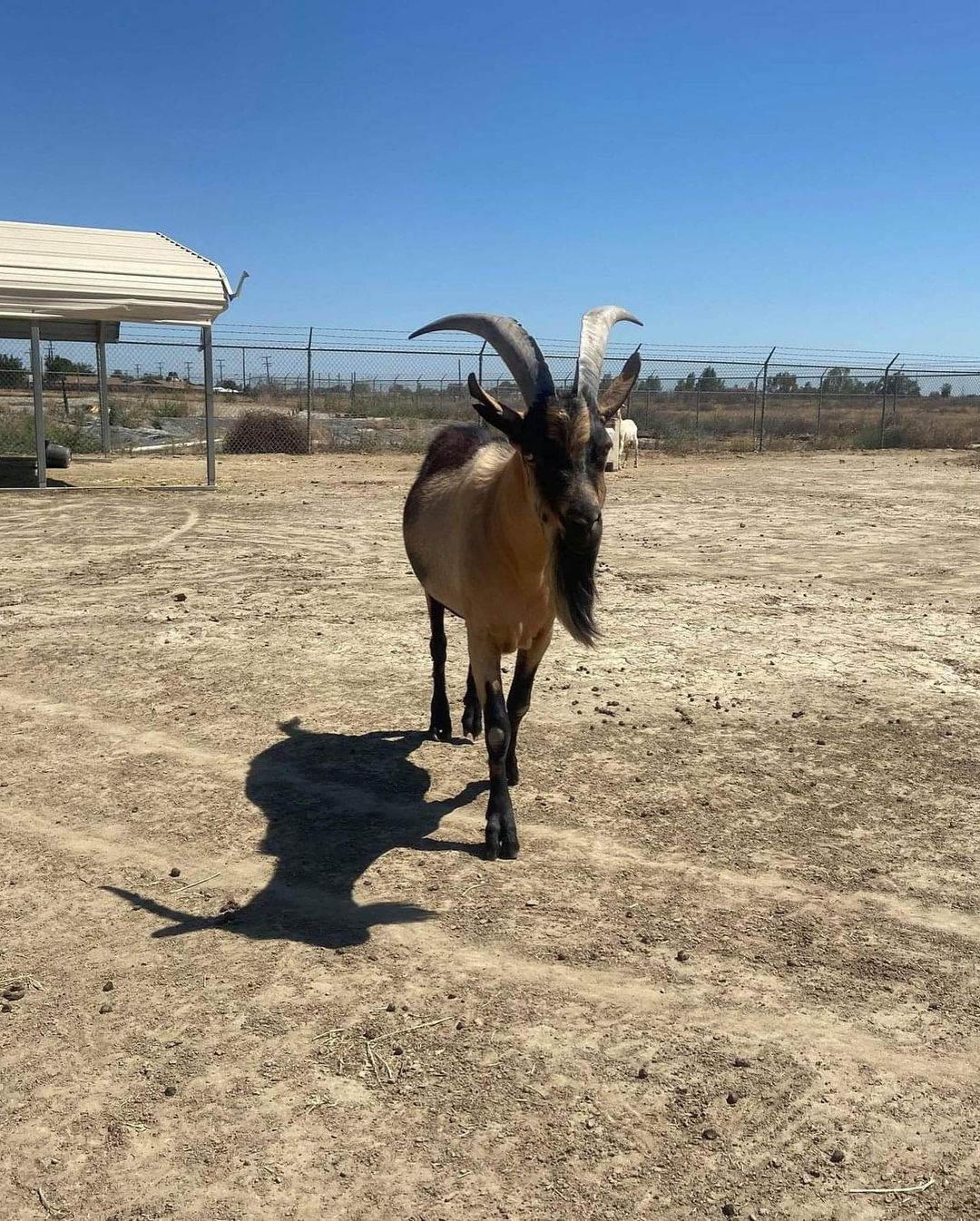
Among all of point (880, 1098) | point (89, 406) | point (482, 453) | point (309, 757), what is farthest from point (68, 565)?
point (89, 406)

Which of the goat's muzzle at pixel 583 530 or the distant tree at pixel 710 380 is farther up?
the distant tree at pixel 710 380

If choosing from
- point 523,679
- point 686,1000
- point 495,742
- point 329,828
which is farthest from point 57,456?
point 686,1000

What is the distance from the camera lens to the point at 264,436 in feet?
77.3

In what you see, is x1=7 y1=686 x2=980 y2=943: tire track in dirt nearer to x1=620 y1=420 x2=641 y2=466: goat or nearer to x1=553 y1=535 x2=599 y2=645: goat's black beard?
x1=553 y1=535 x2=599 y2=645: goat's black beard

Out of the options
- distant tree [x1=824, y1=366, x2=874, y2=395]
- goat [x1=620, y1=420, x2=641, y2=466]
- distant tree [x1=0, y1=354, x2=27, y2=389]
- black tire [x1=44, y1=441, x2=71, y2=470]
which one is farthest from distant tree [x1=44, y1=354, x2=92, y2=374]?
distant tree [x1=824, y1=366, x2=874, y2=395]

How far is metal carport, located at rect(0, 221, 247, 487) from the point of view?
15.3m

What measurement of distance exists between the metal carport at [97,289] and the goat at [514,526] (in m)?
11.7

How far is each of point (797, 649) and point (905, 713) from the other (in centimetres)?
138

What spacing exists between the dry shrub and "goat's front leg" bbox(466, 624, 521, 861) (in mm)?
19999

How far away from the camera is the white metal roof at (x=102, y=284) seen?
1539 cm

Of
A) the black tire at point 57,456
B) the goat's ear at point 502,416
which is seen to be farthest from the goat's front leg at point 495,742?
the black tire at point 57,456

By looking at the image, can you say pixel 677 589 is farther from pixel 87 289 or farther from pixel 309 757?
pixel 87 289

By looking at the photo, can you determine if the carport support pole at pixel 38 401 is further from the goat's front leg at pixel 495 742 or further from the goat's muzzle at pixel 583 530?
the goat's muzzle at pixel 583 530

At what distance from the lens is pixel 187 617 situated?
309 inches
